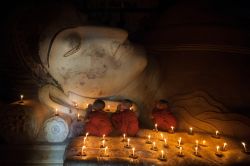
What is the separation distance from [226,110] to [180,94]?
844 millimetres

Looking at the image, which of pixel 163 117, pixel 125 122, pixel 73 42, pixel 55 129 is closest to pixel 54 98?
pixel 55 129

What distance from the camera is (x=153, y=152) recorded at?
3.86 m

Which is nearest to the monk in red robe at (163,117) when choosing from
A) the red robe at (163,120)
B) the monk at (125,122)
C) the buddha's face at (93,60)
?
the red robe at (163,120)

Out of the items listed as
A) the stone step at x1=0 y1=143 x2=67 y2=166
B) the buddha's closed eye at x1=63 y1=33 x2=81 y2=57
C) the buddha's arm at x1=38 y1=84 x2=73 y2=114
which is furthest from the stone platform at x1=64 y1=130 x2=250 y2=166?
the buddha's closed eye at x1=63 y1=33 x2=81 y2=57

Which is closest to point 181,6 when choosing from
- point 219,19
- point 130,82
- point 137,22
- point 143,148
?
point 219,19

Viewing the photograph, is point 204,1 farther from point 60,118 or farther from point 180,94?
point 60,118

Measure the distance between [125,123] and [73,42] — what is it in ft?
5.02

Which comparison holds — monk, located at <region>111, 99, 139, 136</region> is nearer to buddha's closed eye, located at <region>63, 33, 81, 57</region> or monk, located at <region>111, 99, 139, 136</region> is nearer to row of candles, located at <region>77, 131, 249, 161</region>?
row of candles, located at <region>77, 131, 249, 161</region>

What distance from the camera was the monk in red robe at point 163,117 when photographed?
191 inches

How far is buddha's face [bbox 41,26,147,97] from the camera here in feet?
15.4

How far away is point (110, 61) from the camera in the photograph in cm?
489

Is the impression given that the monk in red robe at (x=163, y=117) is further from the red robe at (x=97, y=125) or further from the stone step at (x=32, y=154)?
the stone step at (x=32, y=154)

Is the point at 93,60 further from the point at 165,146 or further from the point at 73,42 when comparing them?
the point at 165,146

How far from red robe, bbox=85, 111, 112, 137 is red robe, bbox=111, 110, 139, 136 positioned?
175 millimetres
